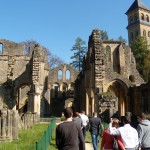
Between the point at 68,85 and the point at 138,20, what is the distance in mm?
46357

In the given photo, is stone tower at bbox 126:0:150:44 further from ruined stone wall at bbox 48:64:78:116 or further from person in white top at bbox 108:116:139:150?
person in white top at bbox 108:116:139:150

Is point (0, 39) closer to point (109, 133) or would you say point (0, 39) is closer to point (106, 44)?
point (106, 44)

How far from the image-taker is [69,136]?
5539mm

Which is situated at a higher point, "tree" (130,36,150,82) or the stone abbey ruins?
"tree" (130,36,150,82)

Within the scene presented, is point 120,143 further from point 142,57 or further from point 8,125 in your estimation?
point 142,57

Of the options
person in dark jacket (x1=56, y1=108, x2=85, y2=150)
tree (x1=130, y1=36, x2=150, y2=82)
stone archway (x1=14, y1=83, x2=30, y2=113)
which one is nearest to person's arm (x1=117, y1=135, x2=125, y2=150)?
person in dark jacket (x1=56, y1=108, x2=85, y2=150)

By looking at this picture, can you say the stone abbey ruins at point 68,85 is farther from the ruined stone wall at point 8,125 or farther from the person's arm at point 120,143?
the person's arm at point 120,143

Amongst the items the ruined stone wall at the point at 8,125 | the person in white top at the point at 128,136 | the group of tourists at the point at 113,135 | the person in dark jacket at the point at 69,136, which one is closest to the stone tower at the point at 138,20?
the ruined stone wall at the point at 8,125

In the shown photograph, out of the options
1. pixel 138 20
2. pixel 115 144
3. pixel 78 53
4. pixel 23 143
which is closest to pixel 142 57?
pixel 78 53

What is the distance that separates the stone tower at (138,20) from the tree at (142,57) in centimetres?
3019

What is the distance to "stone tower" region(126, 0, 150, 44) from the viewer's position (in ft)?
288

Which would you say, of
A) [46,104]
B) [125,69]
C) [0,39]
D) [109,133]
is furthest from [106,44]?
[109,133]

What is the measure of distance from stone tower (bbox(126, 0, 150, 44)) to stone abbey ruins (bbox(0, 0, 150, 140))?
3927cm

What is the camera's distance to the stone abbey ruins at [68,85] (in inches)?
1027
